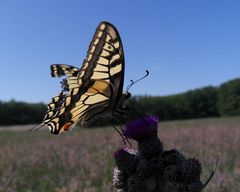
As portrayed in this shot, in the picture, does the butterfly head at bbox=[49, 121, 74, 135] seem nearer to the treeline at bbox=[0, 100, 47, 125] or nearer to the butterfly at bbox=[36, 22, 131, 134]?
the butterfly at bbox=[36, 22, 131, 134]

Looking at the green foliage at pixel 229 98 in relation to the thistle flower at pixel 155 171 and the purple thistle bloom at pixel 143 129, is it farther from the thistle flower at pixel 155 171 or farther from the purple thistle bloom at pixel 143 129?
the thistle flower at pixel 155 171

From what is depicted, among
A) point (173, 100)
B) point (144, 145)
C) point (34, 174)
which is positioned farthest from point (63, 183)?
point (173, 100)

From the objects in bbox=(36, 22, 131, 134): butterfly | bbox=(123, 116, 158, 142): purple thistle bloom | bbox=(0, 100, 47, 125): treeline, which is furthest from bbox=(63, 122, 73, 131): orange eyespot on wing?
bbox=(0, 100, 47, 125): treeline

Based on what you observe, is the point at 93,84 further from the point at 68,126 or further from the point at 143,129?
the point at 143,129

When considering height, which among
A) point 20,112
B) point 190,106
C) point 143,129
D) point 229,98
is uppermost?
point 229,98

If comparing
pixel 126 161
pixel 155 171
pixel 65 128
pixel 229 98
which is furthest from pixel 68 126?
pixel 229 98

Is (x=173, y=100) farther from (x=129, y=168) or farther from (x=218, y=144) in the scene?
(x=129, y=168)
